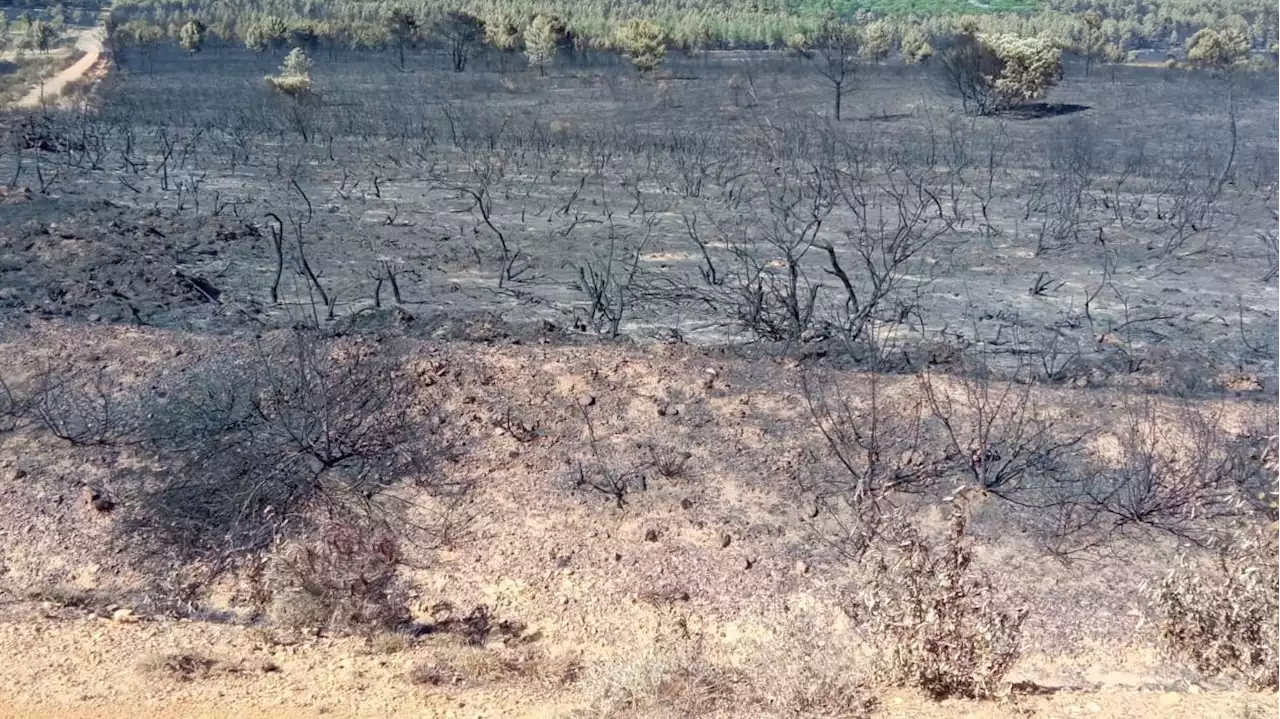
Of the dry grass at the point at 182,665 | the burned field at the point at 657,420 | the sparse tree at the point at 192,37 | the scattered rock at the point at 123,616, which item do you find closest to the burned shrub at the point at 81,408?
the burned field at the point at 657,420

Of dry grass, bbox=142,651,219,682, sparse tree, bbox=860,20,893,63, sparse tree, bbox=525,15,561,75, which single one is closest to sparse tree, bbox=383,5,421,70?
sparse tree, bbox=525,15,561,75

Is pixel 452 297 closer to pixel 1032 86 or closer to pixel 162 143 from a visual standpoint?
pixel 162 143

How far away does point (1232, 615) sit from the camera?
4.82m

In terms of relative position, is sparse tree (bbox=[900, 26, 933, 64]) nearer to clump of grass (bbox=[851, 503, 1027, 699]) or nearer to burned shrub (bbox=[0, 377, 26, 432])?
burned shrub (bbox=[0, 377, 26, 432])

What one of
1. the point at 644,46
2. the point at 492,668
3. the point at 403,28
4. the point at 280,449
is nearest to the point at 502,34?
the point at 403,28

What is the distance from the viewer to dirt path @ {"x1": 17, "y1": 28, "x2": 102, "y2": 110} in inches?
1262

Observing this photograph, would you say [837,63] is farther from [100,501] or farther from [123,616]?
[123,616]

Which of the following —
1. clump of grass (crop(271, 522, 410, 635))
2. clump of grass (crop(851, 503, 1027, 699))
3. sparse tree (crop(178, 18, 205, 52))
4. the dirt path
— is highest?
sparse tree (crop(178, 18, 205, 52))

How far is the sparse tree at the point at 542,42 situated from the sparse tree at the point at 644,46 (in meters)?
2.59

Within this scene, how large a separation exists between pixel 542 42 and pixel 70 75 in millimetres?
15501

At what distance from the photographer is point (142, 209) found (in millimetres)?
16328

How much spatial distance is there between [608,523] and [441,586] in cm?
110

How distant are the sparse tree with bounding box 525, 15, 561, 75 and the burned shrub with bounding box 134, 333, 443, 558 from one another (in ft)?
113

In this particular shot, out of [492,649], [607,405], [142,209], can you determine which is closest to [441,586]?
[492,649]
